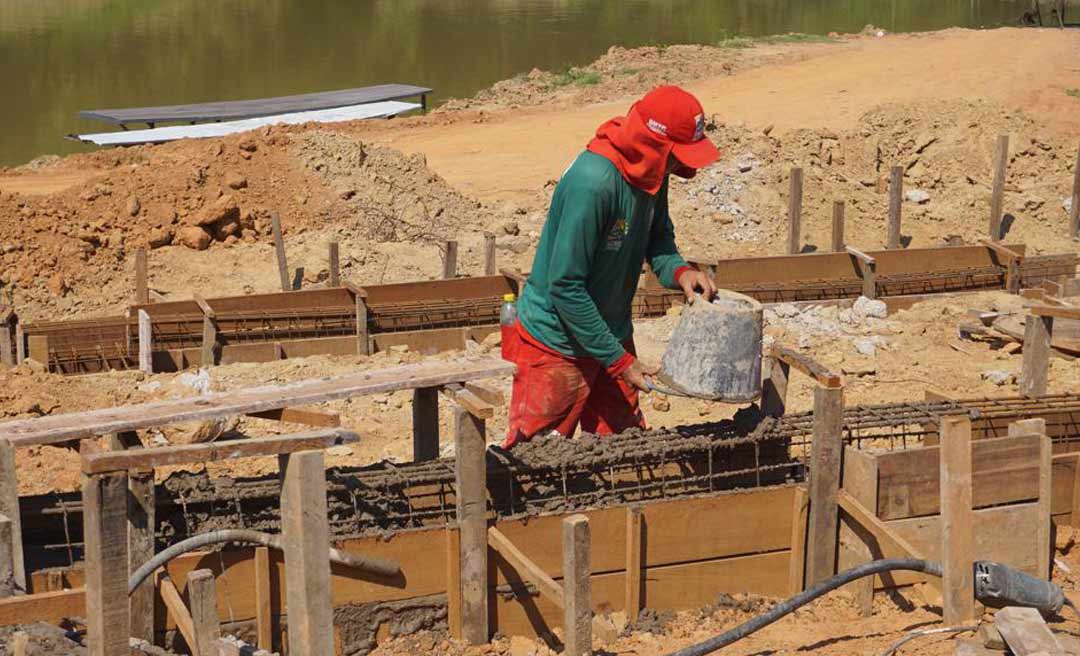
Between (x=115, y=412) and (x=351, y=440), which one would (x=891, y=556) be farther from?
(x=115, y=412)

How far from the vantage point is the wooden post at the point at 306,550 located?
163 inches

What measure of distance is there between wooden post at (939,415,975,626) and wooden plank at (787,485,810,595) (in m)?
0.87

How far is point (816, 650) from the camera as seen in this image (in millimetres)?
5719

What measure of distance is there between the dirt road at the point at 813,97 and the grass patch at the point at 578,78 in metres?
1.96

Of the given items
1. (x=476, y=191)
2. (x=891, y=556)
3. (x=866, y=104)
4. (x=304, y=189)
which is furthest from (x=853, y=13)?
(x=891, y=556)

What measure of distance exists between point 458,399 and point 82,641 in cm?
160

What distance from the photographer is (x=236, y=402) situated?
538 centimetres

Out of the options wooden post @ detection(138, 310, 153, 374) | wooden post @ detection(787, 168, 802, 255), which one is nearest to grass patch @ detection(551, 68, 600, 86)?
wooden post @ detection(787, 168, 802, 255)

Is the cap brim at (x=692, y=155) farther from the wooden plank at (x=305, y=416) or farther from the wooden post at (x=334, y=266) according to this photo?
the wooden post at (x=334, y=266)

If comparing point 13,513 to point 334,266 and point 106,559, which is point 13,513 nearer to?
point 106,559

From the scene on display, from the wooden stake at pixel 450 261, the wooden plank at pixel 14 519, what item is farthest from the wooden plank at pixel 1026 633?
the wooden stake at pixel 450 261

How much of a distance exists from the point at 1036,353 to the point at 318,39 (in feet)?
95.9

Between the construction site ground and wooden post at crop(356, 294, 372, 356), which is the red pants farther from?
wooden post at crop(356, 294, 372, 356)

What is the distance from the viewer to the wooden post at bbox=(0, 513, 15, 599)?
5203 mm
